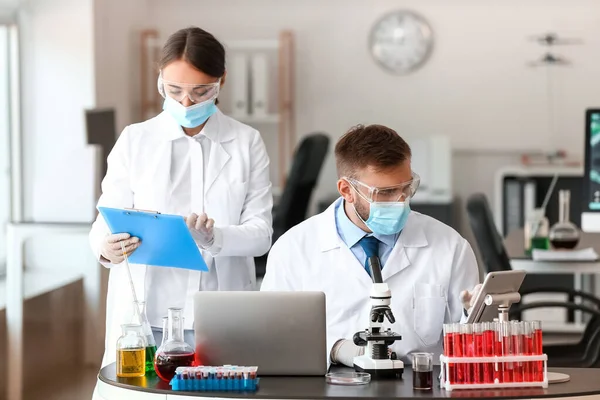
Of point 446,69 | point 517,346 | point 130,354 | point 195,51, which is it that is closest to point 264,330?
point 130,354

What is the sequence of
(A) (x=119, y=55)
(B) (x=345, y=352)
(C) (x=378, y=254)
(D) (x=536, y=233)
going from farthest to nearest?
(A) (x=119, y=55)
(D) (x=536, y=233)
(C) (x=378, y=254)
(B) (x=345, y=352)

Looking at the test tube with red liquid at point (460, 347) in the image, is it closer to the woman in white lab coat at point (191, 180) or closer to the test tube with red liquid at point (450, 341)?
the test tube with red liquid at point (450, 341)

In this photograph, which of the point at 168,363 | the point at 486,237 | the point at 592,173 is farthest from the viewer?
the point at 592,173

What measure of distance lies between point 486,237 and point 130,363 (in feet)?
5.61

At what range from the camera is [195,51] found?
7.98 feet

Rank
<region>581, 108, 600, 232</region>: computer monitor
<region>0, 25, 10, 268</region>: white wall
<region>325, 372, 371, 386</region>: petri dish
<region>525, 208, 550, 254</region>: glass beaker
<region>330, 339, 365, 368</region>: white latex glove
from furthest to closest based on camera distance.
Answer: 1. <region>0, 25, 10, 268</region>: white wall
2. <region>525, 208, 550, 254</region>: glass beaker
3. <region>581, 108, 600, 232</region>: computer monitor
4. <region>330, 339, 365, 368</region>: white latex glove
5. <region>325, 372, 371, 386</region>: petri dish

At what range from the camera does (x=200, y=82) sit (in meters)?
2.46

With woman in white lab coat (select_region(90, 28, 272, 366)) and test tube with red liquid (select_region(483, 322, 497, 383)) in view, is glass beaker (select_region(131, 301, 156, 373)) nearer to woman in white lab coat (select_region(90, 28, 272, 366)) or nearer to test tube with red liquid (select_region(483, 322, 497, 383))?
woman in white lab coat (select_region(90, 28, 272, 366))

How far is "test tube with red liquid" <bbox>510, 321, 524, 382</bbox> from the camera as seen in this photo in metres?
1.90

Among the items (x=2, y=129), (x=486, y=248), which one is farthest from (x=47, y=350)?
(x=486, y=248)

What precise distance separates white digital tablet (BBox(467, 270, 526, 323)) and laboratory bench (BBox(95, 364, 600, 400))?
0.56 ft

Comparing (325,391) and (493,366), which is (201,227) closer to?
(325,391)

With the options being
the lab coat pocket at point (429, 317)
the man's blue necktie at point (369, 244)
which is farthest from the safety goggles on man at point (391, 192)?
the lab coat pocket at point (429, 317)

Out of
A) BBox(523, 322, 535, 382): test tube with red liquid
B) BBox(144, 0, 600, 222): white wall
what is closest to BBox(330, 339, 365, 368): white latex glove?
BBox(523, 322, 535, 382): test tube with red liquid
